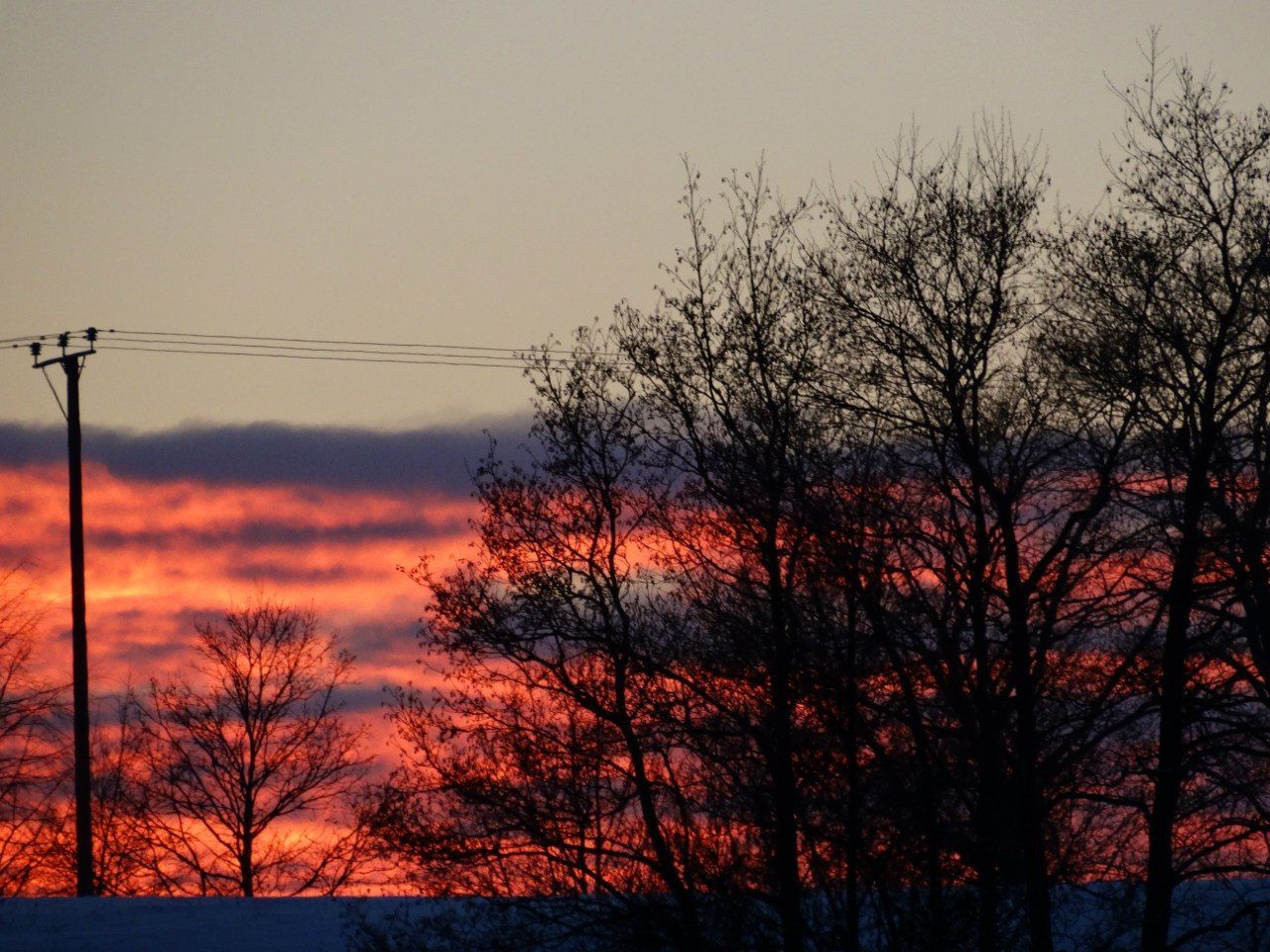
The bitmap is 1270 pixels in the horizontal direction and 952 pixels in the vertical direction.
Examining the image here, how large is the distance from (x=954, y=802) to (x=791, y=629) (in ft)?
9.29

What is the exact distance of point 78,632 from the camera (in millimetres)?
22906

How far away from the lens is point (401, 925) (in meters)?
19.5

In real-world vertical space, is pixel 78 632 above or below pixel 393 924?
above

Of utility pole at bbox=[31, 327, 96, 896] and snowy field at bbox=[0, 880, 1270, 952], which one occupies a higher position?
utility pole at bbox=[31, 327, 96, 896]

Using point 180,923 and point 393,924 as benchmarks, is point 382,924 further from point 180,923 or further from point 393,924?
point 180,923

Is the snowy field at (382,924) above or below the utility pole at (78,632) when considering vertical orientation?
below

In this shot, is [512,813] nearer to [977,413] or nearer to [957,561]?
[957,561]

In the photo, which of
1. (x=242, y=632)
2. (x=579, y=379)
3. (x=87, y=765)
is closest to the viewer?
(x=579, y=379)

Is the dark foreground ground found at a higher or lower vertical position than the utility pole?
lower

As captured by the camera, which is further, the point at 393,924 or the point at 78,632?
the point at 78,632

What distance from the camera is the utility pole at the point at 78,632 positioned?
859 inches

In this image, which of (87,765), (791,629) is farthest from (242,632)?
(791,629)

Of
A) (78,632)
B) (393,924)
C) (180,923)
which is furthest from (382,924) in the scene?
(78,632)

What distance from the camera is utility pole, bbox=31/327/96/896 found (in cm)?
2181
